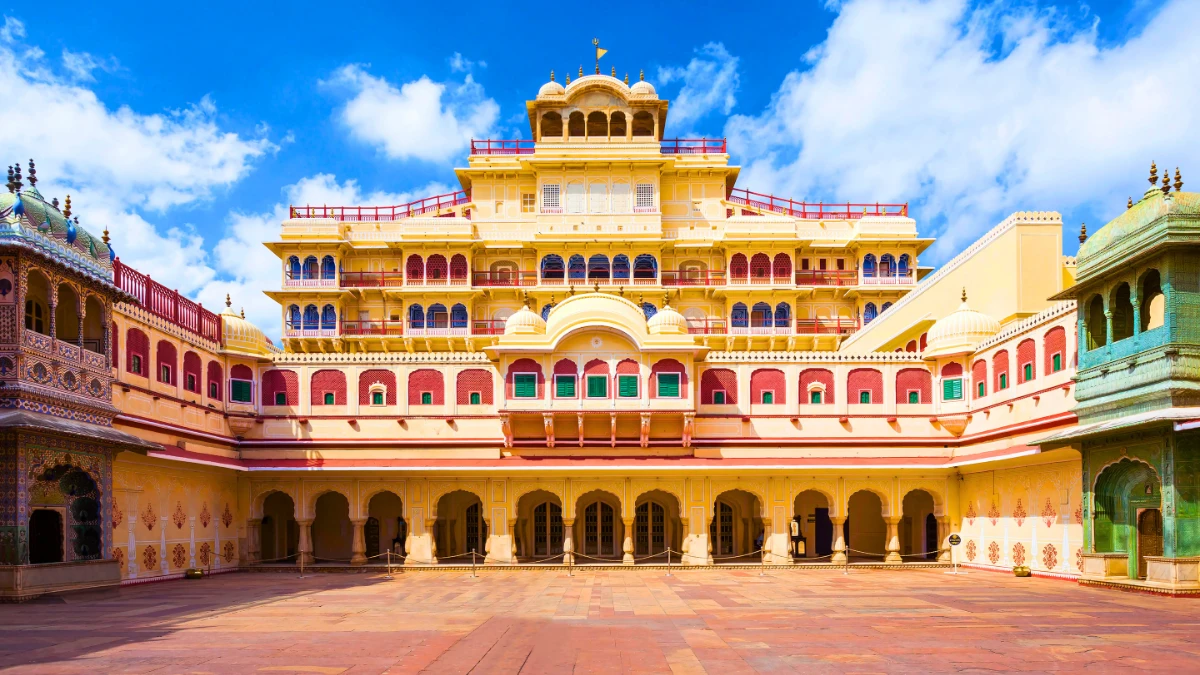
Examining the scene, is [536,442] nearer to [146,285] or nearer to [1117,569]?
[146,285]

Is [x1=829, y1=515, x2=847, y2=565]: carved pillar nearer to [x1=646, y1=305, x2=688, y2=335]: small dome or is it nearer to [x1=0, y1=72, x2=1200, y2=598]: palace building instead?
[x1=0, y1=72, x2=1200, y2=598]: palace building

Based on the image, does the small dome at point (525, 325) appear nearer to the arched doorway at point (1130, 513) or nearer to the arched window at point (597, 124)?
the arched window at point (597, 124)

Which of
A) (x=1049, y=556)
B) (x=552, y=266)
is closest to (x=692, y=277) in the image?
(x=552, y=266)

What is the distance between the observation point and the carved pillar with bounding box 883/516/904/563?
102 ft

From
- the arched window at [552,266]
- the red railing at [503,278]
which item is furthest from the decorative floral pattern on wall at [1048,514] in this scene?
the red railing at [503,278]

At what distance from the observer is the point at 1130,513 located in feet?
73.5

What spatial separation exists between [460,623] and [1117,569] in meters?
16.2

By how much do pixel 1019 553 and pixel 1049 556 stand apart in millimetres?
1797

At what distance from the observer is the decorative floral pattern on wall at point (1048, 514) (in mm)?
25547

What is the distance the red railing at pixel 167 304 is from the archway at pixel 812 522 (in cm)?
2246

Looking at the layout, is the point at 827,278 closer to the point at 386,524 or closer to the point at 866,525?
the point at 866,525

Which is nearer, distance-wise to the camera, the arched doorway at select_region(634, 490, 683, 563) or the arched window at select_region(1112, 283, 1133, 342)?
the arched window at select_region(1112, 283, 1133, 342)

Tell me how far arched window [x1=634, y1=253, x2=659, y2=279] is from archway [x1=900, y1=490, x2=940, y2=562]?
15883 millimetres

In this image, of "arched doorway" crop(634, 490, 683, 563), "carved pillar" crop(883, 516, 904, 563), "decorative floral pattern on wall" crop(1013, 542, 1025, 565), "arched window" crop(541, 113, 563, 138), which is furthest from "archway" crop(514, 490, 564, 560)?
"arched window" crop(541, 113, 563, 138)
